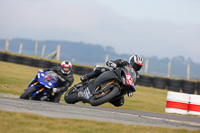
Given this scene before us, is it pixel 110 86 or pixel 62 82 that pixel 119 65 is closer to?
pixel 110 86

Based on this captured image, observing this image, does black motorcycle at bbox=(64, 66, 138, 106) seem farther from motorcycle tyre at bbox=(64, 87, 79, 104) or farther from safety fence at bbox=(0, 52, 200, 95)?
safety fence at bbox=(0, 52, 200, 95)

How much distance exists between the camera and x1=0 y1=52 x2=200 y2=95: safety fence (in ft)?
80.2

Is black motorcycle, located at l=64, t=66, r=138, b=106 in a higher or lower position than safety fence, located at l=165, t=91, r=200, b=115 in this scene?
higher

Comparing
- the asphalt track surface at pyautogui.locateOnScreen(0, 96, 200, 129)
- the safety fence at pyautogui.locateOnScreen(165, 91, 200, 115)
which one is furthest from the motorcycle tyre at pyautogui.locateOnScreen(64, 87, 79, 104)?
the safety fence at pyautogui.locateOnScreen(165, 91, 200, 115)

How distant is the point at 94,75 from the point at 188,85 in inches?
639

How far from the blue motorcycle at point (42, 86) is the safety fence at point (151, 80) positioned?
14.8 metres

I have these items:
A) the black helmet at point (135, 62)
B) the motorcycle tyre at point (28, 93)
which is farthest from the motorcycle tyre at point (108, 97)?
the motorcycle tyre at point (28, 93)

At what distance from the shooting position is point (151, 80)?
26.7 meters

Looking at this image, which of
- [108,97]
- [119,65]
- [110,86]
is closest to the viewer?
[108,97]

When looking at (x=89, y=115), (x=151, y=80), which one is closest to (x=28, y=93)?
(x=89, y=115)

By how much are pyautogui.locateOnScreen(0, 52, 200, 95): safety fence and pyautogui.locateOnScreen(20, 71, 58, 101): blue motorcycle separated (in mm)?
14844

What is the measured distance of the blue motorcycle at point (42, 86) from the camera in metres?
10.2

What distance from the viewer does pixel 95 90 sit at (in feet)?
29.0

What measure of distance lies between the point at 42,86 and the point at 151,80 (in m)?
17.0
